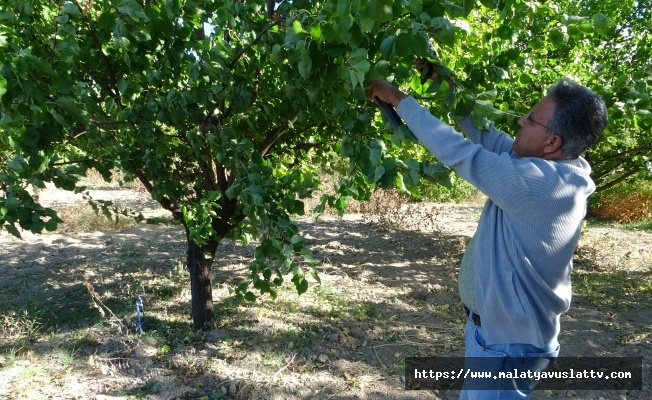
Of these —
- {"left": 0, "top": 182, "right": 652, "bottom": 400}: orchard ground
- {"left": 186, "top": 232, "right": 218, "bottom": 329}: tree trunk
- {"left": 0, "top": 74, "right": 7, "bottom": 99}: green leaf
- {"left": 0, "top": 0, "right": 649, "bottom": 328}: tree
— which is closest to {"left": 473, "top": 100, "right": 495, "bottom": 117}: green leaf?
{"left": 0, "top": 0, "right": 649, "bottom": 328}: tree

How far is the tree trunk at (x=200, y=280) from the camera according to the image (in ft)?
12.7

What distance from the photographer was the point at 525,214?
151 cm

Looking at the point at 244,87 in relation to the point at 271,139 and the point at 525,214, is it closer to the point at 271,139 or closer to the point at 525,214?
the point at 271,139

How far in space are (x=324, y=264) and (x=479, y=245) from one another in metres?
4.50

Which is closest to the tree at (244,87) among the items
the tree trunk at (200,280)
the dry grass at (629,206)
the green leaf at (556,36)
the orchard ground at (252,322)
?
the green leaf at (556,36)

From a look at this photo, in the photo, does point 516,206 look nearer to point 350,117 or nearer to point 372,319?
point 350,117

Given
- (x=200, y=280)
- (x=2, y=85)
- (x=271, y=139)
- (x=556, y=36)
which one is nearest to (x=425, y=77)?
(x=556, y=36)

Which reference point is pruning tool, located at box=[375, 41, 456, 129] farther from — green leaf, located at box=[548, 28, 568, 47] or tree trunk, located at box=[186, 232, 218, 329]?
tree trunk, located at box=[186, 232, 218, 329]

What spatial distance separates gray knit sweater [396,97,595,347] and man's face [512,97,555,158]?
0.08m

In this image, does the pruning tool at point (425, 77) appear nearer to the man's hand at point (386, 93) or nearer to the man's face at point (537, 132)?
the man's hand at point (386, 93)

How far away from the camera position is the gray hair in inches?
60.8

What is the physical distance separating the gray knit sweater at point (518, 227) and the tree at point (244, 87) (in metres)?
0.12

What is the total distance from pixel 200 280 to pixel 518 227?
2.90 m

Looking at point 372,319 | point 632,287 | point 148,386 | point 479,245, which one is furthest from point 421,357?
point 632,287
